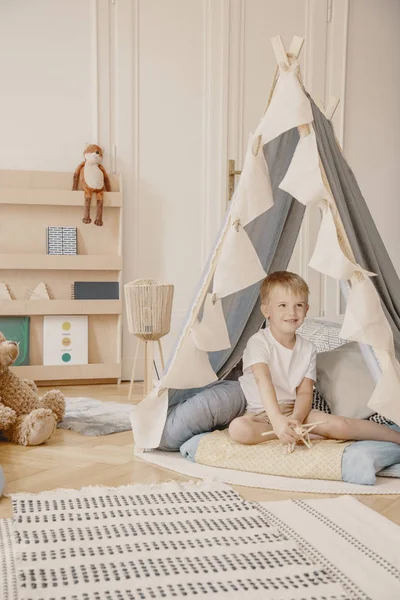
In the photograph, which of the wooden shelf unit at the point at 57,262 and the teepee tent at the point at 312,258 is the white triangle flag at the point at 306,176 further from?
the wooden shelf unit at the point at 57,262

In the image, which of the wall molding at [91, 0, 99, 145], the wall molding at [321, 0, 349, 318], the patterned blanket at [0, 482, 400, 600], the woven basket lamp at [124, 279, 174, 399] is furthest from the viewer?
the wall molding at [321, 0, 349, 318]

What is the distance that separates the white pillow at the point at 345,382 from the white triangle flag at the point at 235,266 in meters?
0.55

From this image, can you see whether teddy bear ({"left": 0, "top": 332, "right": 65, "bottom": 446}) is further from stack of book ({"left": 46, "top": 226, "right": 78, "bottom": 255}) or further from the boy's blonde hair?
stack of book ({"left": 46, "top": 226, "right": 78, "bottom": 255})

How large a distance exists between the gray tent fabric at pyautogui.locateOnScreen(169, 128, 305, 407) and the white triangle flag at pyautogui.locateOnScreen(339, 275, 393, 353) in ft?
2.19

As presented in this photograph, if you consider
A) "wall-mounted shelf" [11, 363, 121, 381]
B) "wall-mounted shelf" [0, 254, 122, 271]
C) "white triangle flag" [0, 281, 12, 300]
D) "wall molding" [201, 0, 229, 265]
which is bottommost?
"wall-mounted shelf" [11, 363, 121, 381]

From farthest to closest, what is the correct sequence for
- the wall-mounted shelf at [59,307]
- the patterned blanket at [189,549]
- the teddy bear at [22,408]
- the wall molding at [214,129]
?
the wall molding at [214,129] < the wall-mounted shelf at [59,307] < the teddy bear at [22,408] < the patterned blanket at [189,549]

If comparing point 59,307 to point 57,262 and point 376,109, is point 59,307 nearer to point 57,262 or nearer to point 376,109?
point 57,262

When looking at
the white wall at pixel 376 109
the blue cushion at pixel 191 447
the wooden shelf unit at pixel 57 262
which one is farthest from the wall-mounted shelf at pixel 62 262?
the blue cushion at pixel 191 447

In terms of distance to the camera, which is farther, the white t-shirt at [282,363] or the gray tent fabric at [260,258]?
the gray tent fabric at [260,258]

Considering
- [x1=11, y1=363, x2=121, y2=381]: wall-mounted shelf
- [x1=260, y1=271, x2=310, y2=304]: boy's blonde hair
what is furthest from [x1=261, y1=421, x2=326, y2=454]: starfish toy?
[x1=11, y1=363, x2=121, y2=381]: wall-mounted shelf

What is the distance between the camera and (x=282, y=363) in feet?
8.59

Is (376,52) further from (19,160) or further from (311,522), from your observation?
(311,522)

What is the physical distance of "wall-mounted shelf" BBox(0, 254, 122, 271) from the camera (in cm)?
441

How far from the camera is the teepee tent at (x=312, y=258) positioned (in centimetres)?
228
